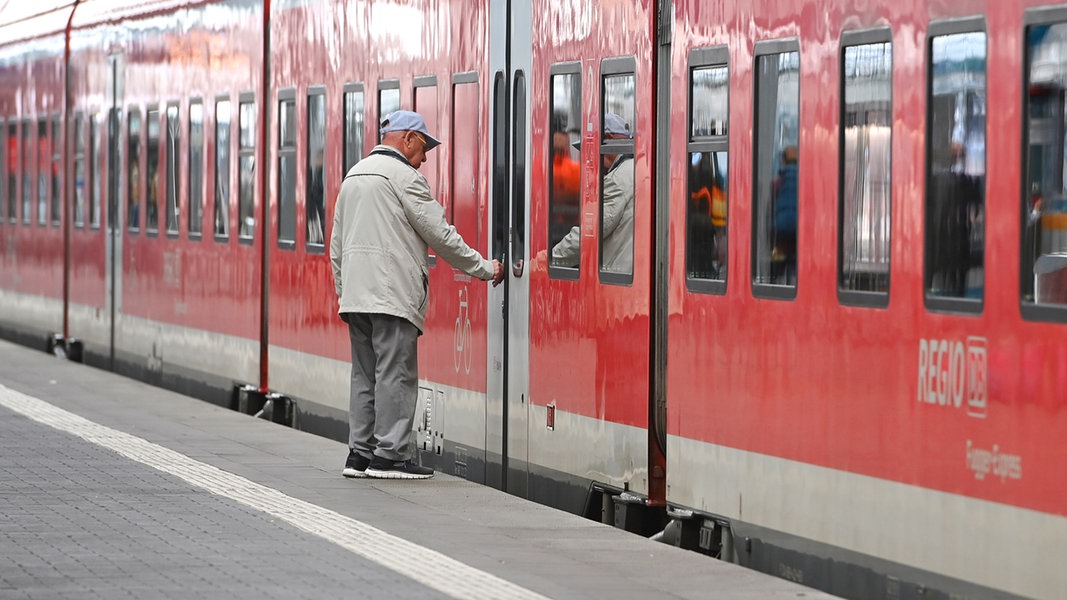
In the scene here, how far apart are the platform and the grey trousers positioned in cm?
22

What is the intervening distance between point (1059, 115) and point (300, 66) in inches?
382

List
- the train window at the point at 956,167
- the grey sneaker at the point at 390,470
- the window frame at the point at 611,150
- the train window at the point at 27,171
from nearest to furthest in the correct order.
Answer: the train window at the point at 956,167
the window frame at the point at 611,150
the grey sneaker at the point at 390,470
the train window at the point at 27,171

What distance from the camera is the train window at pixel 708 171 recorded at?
31.4 feet

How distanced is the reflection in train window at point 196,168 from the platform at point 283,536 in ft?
17.1

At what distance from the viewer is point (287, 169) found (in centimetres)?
1680

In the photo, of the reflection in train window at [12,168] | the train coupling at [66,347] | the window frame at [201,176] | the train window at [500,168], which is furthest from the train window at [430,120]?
the reflection in train window at [12,168]

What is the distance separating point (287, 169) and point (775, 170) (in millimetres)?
8156

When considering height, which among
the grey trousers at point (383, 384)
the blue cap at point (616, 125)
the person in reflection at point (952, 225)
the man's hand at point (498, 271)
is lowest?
the grey trousers at point (383, 384)

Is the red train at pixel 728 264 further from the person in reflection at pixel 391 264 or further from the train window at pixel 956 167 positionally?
the person in reflection at pixel 391 264

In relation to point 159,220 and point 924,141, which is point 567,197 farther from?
point 159,220

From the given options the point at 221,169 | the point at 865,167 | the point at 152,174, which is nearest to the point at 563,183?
the point at 865,167

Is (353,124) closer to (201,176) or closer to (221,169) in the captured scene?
(221,169)

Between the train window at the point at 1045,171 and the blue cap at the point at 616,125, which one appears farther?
the blue cap at the point at 616,125

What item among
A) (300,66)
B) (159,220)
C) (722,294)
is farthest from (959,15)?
(159,220)
